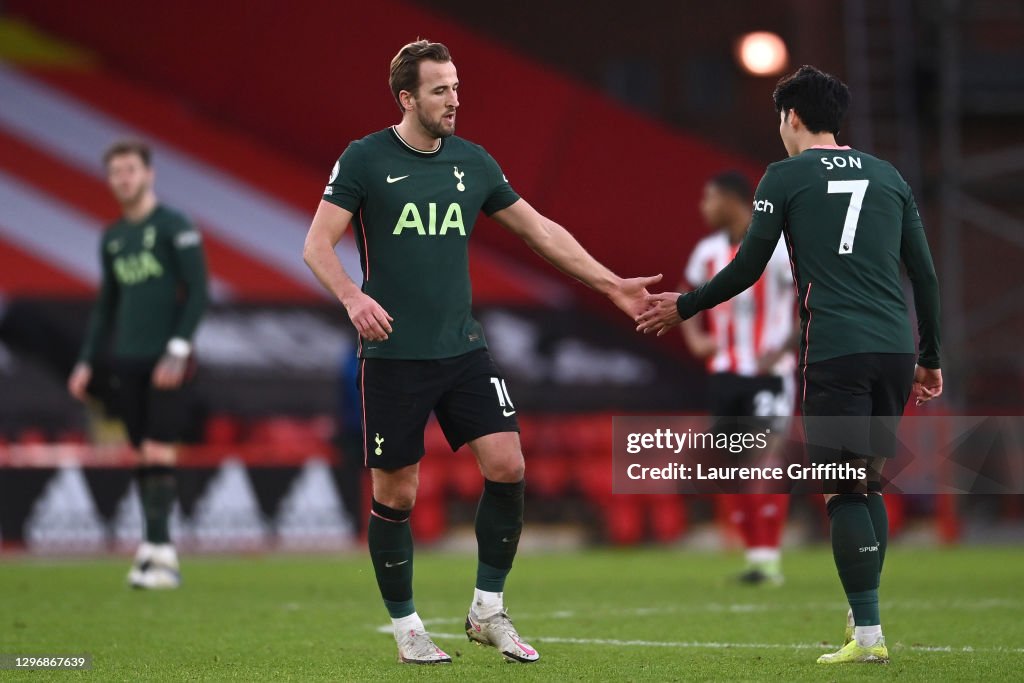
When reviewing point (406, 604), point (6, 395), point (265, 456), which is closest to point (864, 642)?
point (406, 604)

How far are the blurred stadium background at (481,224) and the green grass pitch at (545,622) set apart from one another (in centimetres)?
232

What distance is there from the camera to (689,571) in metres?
10.7

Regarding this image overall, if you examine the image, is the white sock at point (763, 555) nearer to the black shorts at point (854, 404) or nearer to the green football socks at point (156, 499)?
the green football socks at point (156, 499)

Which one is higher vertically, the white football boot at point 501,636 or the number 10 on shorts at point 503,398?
the number 10 on shorts at point 503,398

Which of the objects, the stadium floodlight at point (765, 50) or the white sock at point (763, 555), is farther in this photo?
the stadium floodlight at point (765, 50)

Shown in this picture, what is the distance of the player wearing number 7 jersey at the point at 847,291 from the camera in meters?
5.32

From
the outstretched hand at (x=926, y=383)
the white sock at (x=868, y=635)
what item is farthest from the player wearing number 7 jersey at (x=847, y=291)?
the outstretched hand at (x=926, y=383)

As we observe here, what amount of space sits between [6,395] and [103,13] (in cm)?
426

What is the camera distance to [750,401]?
9422 mm

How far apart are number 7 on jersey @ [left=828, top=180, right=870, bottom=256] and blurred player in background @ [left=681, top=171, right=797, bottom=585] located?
3.76m

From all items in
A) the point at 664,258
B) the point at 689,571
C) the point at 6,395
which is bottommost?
the point at 689,571

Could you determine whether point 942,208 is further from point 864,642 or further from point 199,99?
point 864,642

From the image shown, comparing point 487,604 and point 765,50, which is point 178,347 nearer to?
point 487,604

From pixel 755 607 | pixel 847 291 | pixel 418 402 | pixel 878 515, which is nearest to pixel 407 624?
pixel 418 402
